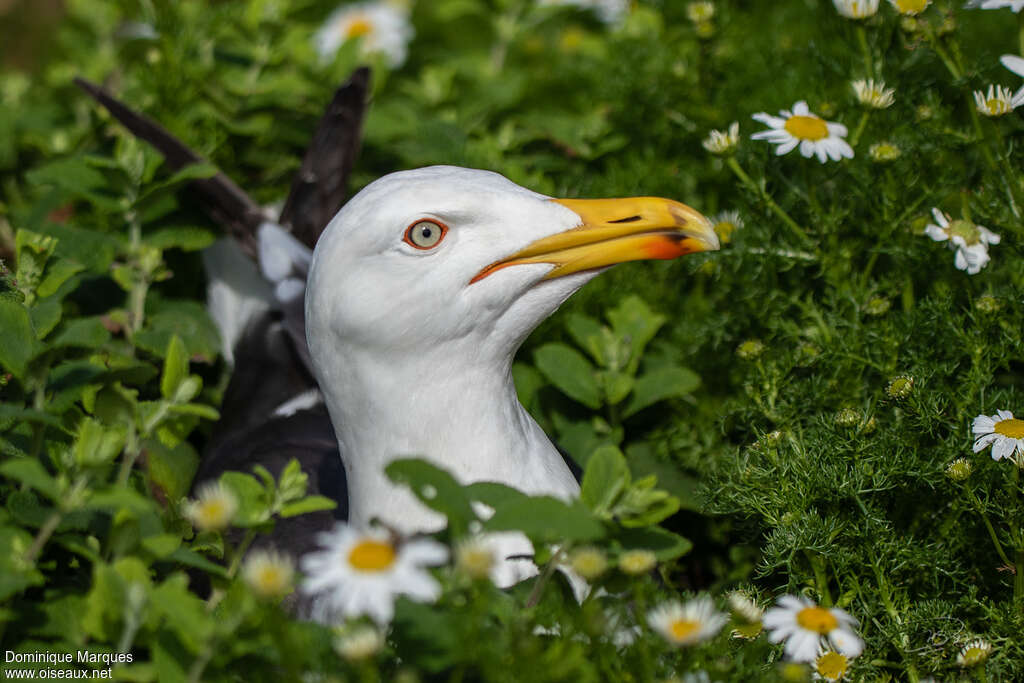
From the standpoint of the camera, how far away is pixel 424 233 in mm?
2217

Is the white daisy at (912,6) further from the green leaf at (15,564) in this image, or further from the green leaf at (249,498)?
Answer: the green leaf at (15,564)

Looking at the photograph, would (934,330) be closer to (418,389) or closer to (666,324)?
(666,324)

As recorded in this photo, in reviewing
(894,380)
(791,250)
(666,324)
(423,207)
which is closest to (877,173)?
(791,250)

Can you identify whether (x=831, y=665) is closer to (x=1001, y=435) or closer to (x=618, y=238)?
(x=1001, y=435)

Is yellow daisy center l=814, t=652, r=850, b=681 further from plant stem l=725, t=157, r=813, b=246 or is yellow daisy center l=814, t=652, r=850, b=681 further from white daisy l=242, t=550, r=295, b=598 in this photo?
plant stem l=725, t=157, r=813, b=246

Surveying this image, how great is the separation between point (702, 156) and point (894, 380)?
1.65m

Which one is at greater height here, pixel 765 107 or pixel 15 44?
pixel 15 44

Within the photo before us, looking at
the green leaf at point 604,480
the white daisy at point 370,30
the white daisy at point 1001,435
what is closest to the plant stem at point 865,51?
the white daisy at point 1001,435

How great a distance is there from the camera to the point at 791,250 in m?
2.89

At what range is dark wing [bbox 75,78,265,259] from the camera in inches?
141

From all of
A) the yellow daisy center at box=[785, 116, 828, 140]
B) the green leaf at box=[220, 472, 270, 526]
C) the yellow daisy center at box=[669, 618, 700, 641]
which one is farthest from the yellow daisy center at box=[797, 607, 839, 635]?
the yellow daisy center at box=[785, 116, 828, 140]

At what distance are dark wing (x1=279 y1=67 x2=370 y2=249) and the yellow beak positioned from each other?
1536mm

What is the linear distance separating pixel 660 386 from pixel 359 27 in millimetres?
3193

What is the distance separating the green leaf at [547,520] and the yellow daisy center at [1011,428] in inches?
A: 38.0
